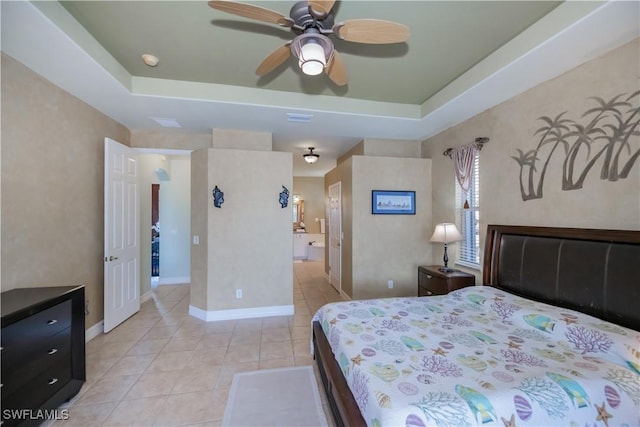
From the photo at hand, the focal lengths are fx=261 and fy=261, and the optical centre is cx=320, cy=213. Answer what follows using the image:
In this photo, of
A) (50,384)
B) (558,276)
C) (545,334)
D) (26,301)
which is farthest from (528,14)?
(50,384)

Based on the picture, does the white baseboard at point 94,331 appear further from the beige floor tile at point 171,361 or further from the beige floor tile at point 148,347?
the beige floor tile at point 171,361

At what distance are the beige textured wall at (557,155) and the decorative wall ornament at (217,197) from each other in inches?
135

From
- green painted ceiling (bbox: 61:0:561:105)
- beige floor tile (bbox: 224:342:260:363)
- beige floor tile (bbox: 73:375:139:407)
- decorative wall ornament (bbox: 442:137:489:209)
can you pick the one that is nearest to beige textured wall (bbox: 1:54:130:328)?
green painted ceiling (bbox: 61:0:561:105)

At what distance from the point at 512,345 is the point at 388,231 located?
2636 mm

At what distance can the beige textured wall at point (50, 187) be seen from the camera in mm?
2125

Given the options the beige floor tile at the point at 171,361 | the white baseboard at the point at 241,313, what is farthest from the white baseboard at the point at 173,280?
the beige floor tile at the point at 171,361

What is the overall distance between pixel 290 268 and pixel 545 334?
297 cm

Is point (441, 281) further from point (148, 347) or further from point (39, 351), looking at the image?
point (39, 351)

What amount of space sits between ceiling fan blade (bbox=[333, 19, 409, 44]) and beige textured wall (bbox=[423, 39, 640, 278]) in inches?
67.3

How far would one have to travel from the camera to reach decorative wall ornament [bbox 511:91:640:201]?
6.25ft

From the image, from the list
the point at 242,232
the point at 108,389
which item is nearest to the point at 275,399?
the point at 108,389

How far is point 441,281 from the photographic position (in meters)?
3.27

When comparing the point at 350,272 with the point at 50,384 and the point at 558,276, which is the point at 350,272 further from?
the point at 50,384

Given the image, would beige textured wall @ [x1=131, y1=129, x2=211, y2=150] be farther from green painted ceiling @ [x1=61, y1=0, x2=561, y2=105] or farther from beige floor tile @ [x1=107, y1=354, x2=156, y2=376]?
beige floor tile @ [x1=107, y1=354, x2=156, y2=376]
